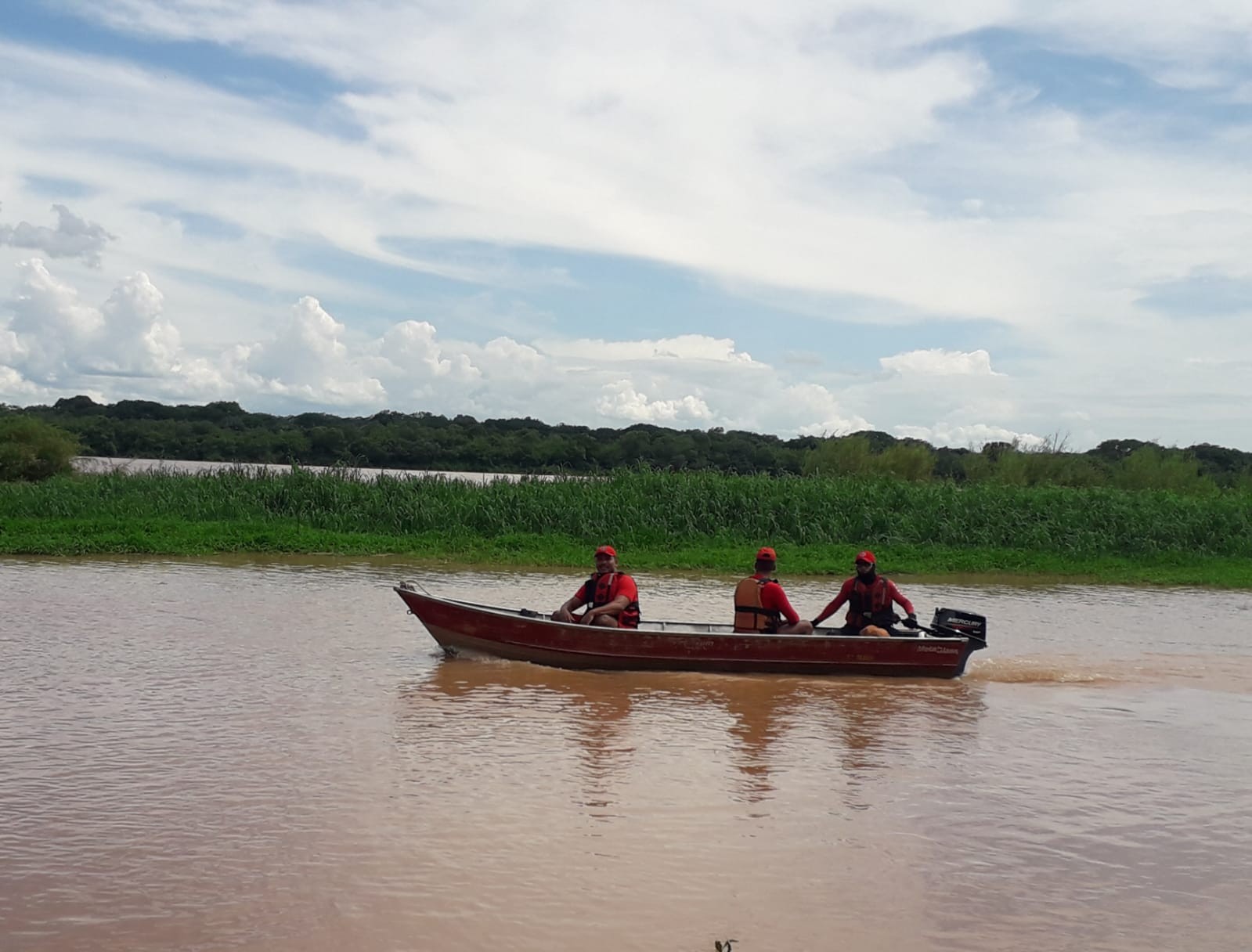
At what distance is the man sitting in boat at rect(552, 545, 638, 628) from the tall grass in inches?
483

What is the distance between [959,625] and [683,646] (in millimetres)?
3158

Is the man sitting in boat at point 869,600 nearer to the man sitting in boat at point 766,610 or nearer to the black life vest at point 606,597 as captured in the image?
the man sitting in boat at point 766,610

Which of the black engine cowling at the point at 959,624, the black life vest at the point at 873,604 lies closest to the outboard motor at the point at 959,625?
the black engine cowling at the point at 959,624

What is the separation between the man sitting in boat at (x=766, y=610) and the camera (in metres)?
12.7

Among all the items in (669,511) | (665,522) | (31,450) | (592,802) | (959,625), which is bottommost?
(592,802)

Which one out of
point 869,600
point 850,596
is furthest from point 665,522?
point 869,600

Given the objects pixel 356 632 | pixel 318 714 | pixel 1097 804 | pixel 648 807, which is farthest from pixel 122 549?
pixel 1097 804

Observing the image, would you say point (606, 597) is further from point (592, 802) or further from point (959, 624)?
point (592, 802)

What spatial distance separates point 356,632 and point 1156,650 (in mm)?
10193

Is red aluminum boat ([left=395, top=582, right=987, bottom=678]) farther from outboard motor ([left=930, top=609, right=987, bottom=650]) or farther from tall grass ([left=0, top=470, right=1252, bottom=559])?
tall grass ([left=0, top=470, right=1252, bottom=559])

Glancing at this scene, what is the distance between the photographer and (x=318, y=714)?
409 inches

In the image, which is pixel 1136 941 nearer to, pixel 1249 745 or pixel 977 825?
pixel 977 825

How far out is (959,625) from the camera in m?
13.1

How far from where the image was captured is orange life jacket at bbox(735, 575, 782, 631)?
12758 millimetres
